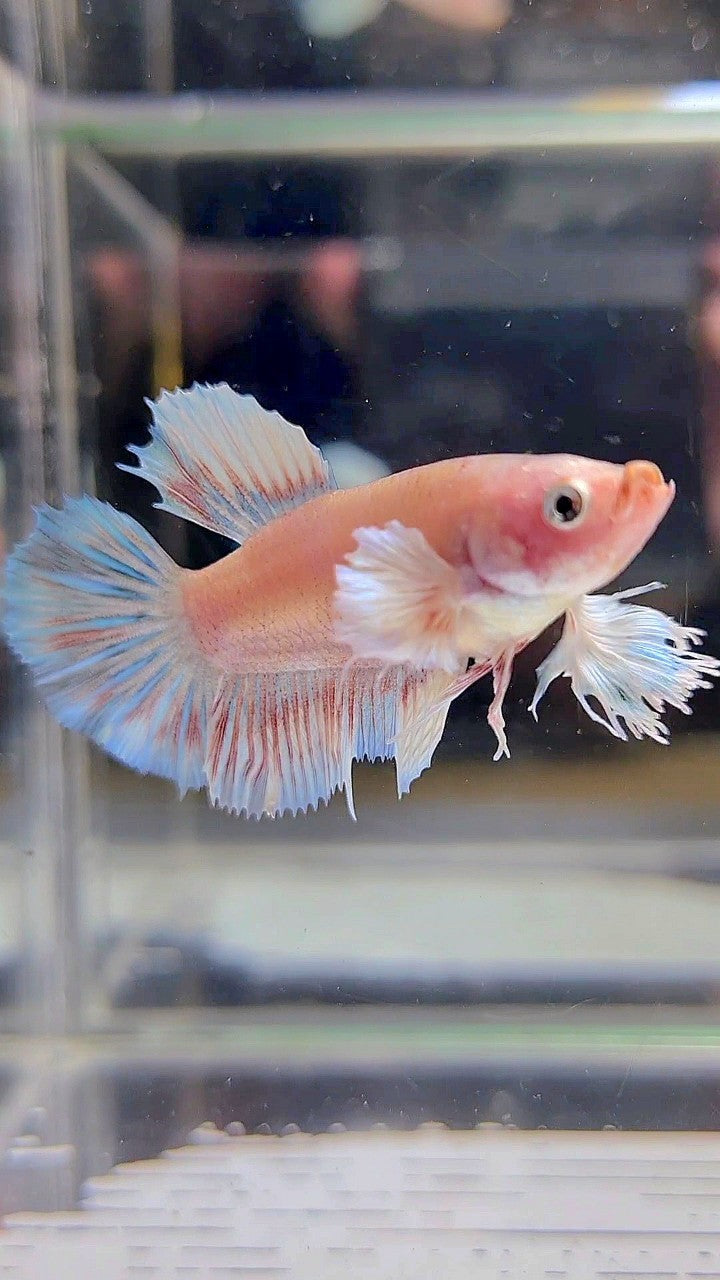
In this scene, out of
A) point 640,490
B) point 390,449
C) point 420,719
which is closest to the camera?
point 640,490

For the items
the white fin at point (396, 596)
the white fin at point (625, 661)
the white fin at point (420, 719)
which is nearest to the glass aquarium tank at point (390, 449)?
the white fin at point (625, 661)

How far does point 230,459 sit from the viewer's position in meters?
1.07

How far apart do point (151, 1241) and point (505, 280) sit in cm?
154

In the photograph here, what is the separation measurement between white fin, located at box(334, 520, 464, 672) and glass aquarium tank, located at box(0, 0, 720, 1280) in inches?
18.7

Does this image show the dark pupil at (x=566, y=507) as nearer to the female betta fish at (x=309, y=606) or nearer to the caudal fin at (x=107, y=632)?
the female betta fish at (x=309, y=606)

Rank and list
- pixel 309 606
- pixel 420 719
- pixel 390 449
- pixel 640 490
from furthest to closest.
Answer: pixel 390 449 → pixel 420 719 → pixel 309 606 → pixel 640 490

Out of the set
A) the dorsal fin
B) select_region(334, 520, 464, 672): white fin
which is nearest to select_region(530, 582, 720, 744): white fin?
select_region(334, 520, 464, 672): white fin

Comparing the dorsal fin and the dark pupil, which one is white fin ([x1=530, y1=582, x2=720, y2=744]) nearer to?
the dark pupil

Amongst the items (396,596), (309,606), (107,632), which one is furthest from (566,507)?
(107,632)

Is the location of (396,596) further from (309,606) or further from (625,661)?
(625,661)

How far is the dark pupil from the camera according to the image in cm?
89

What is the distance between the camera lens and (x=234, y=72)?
1614 millimetres

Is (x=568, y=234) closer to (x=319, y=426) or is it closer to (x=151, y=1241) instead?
(x=319, y=426)

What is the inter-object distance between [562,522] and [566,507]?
0.01 meters
